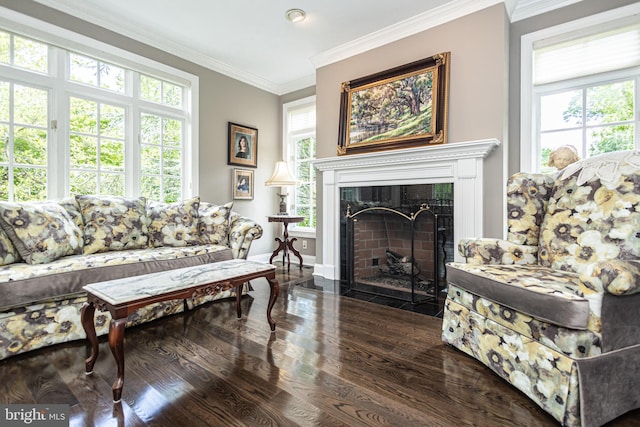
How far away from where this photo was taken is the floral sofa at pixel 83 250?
1.78m

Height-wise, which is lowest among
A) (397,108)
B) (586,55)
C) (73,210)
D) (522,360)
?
(522,360)

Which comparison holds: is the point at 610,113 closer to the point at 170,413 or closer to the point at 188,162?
the point at 170,413

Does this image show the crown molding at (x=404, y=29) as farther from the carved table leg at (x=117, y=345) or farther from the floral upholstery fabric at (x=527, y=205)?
the carved table leg at (x=117, y=345)

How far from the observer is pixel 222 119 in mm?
4020

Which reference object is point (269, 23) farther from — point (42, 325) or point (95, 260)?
point (42, 325)

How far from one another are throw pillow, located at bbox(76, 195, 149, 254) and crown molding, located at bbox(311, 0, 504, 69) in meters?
2.63

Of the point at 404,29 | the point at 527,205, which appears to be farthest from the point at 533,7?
the point at 527,205

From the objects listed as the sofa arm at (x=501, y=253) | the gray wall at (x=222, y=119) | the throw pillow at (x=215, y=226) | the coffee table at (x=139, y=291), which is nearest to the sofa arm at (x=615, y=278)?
the sofa arm at (x=501, y=253)

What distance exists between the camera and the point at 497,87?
2.58m

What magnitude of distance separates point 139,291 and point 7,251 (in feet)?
4.16

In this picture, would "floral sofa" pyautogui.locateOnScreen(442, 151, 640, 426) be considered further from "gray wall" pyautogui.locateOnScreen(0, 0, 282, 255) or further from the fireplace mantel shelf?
"gray wall" pyautogui.locateOnScreen(0, 0, 282, 255)

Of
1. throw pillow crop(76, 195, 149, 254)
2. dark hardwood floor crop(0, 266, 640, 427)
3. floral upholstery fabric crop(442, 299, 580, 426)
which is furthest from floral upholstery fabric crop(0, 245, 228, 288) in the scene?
floral upholstery fabric crop(442, 299, 580, 426)

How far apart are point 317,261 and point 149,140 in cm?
236

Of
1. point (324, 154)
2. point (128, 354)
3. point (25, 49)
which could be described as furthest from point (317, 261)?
point (25, 49)
